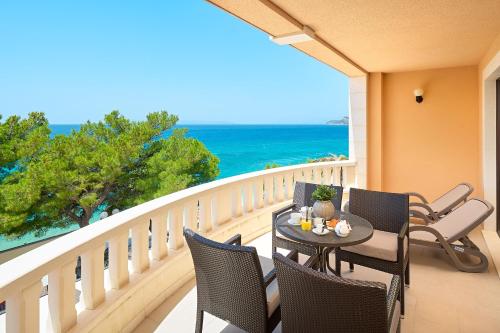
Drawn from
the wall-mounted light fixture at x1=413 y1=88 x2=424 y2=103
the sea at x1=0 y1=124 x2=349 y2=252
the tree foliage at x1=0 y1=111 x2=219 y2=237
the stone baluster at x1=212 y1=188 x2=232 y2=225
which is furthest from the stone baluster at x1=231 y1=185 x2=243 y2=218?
the sea at x1=0 y1=124 x2=349 y2=252

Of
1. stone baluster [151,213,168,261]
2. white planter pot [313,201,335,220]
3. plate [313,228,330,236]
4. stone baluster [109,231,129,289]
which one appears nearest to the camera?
stone baluster [109,231,129,289]

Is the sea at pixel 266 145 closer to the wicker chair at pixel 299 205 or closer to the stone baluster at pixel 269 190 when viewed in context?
the stone baluster at pixel 269 190

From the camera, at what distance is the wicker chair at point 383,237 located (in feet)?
8.89

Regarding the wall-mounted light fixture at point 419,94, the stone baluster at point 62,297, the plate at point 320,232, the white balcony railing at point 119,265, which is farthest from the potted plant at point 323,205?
the wall-mounted light fixture at point 419,94

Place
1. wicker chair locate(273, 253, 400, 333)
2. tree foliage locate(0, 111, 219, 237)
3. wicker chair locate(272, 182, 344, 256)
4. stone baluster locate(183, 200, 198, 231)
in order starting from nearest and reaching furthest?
wicker chair locate(273, 253, 400, 333), wicker chair locate(272, 182, 344, 256), stone baluster locate(183, 200, 198, 231), tree foliage locate(0, 111, 219, 237)

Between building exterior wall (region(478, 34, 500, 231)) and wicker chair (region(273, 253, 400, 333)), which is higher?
building exterior wall (region(478, 34, 500, 231))

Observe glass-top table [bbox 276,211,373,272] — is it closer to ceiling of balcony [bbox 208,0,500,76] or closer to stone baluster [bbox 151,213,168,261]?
stone baluster [bbox 151,213,168,261]

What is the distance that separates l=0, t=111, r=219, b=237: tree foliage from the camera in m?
15.6

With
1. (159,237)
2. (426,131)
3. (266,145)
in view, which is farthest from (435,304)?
(266,145)

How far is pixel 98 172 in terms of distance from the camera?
18484mm

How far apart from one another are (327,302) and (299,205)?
244 centimetres

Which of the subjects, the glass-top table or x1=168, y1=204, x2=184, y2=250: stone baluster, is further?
x1=168, y1=204, x2=184, y2=250: stone baluster

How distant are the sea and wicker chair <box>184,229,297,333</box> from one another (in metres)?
30.6

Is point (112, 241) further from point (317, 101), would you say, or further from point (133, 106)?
point (317, 101)
